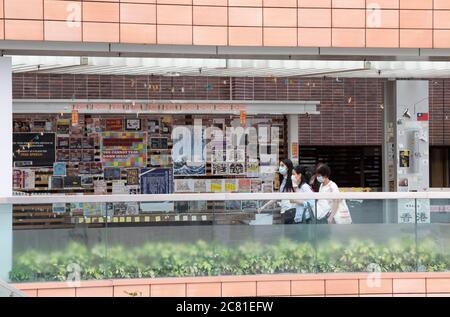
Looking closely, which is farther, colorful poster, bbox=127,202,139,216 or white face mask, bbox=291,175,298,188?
white face mask, bbox=291,175,298,188

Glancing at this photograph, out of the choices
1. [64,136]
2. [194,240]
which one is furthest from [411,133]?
[194,240]

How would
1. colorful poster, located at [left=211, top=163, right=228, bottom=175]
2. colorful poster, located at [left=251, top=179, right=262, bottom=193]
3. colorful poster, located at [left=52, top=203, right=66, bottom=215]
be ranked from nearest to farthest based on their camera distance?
colorful poster, located at [left=52, top=203, right=66, bottom=215], colorful poster, located at [left=211, top=163, right=228, bottom=175], colorful poster, located at [left=251, top=179, right=262, bottom=193]

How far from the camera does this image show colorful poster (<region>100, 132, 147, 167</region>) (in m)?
19.0

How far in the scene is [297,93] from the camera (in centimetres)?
2370

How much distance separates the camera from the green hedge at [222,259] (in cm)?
1061

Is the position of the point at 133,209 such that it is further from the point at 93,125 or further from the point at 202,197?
the point at 93,125

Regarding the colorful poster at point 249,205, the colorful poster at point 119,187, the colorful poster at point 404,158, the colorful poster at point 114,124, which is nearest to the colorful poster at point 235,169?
the colorful poster at point 119,187

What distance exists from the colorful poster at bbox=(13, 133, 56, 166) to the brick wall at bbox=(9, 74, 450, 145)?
261cm

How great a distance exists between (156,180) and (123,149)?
0.90 meters

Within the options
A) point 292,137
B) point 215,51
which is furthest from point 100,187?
point 215,51

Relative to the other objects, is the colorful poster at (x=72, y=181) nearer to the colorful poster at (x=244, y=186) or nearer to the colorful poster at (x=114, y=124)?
the colorful poster at (x=114, y=124)

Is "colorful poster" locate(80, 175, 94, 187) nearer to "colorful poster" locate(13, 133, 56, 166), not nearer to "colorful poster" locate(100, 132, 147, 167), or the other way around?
"colorful poster" locate(100, 132, 147, 167)

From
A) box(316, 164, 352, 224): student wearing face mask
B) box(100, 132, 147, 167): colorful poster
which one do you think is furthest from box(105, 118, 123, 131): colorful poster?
box(316, 164, 352, 224): student wearing face mask

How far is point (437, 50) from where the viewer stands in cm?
1236
